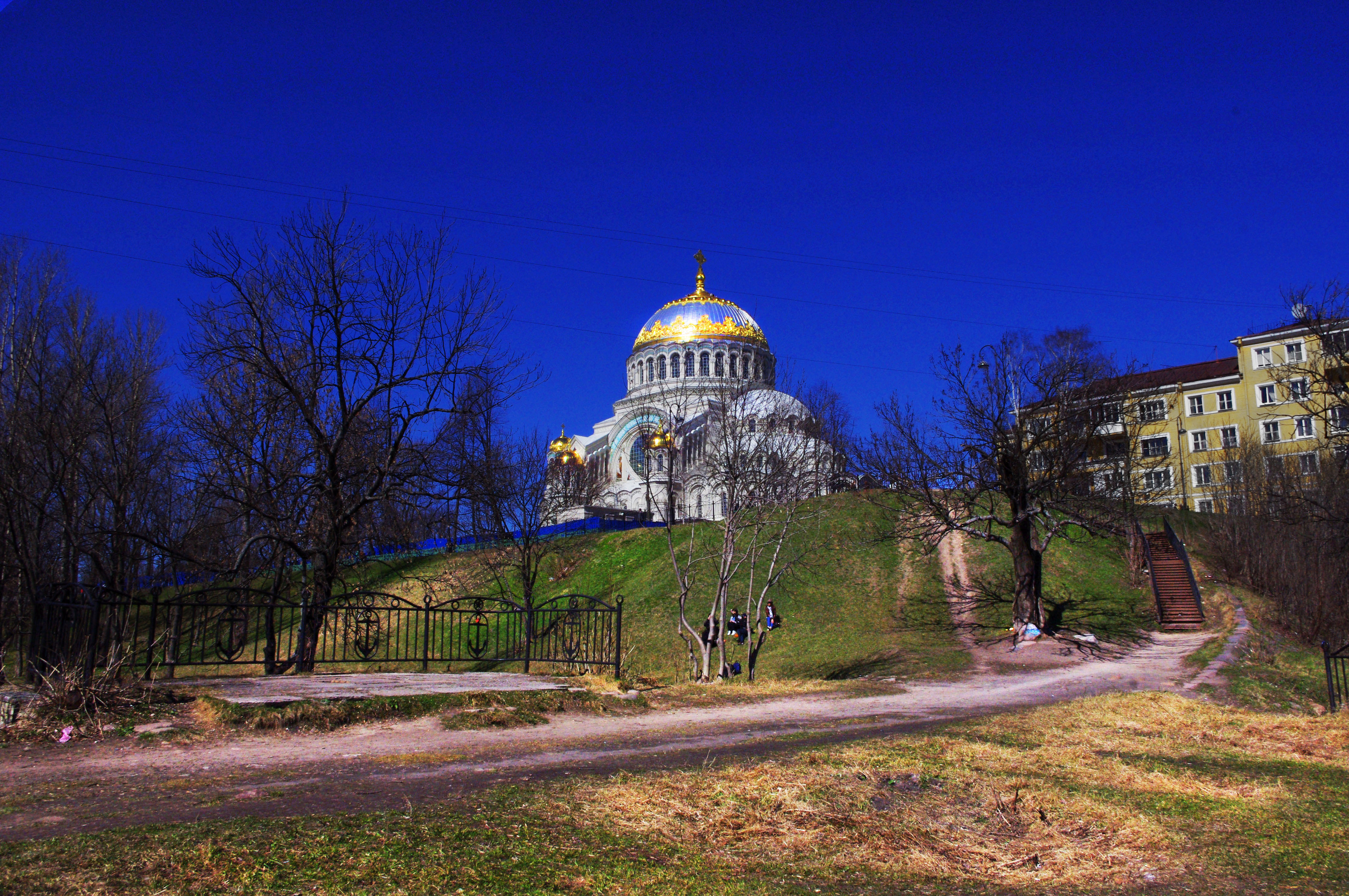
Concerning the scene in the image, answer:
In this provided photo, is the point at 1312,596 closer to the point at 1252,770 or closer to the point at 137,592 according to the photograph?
the point at 1252,770

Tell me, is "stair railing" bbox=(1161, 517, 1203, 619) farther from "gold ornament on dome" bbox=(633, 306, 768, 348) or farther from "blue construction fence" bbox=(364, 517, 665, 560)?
"gold ornament on dome" bbox=(633, 306, 768, 348)

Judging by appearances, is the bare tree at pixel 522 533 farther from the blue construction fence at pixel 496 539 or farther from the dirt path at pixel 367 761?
the dirt path at pixel 367 761

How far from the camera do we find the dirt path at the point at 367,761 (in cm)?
494

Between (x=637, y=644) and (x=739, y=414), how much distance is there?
8095 mm

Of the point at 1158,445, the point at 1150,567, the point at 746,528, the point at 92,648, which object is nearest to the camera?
the point at 92,648

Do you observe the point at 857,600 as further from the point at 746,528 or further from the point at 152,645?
the point at 152,645

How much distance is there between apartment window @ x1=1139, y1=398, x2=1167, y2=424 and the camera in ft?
98.2

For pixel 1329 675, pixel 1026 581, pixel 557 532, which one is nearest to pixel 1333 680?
pixel 1329 675

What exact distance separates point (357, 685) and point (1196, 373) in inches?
2075

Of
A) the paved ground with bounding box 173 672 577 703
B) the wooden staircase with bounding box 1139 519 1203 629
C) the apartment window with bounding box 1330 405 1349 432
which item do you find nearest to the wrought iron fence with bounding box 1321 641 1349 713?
the paved ground with bounding box 173 672 577 703

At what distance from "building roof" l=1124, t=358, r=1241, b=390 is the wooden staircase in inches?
887

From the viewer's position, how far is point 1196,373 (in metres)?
51.1

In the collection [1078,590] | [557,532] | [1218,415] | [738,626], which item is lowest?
[738,626]

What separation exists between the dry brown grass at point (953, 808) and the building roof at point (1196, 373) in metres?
46.0
